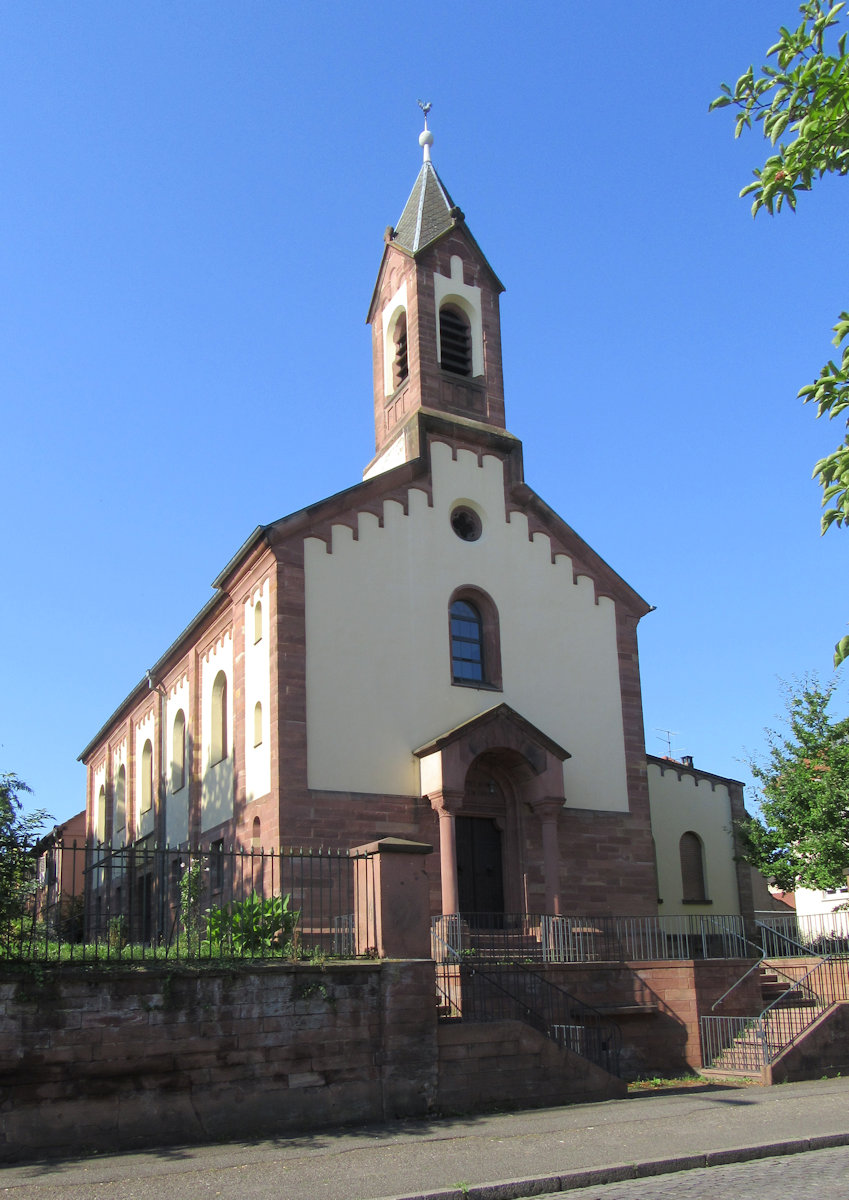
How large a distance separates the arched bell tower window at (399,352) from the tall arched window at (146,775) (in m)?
13.2

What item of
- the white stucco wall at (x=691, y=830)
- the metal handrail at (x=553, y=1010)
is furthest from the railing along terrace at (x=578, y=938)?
the white stucco wall at (x=691, y=830)

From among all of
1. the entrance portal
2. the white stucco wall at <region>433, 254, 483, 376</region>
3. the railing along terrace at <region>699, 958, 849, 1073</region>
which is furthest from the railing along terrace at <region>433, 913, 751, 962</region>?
the white stucco wall at <region>433, 254, 483, 376</region>

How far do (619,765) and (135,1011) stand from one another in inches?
601

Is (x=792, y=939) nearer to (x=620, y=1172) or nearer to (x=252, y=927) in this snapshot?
(x=252, y=927)

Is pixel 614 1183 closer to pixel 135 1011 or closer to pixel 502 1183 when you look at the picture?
pixel 502 1183

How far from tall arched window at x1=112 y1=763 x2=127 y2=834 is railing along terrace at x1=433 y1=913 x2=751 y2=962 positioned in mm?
18176

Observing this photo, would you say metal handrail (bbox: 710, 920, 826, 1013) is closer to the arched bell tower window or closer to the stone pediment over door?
the stone pediment over door

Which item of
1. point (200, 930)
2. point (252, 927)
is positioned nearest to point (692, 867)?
point (252, 927)

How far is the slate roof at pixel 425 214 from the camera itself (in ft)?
93.6

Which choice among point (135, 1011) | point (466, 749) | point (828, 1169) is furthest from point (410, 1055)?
point (466, 749)

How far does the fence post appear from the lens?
14.7 meters

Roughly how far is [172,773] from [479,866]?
33.2 feet

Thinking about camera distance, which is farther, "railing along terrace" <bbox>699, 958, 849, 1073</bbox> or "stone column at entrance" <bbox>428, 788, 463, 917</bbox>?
"stone column at entrance" <bbox>428, 788, 463, 917</bbox>

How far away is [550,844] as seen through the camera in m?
23.4
